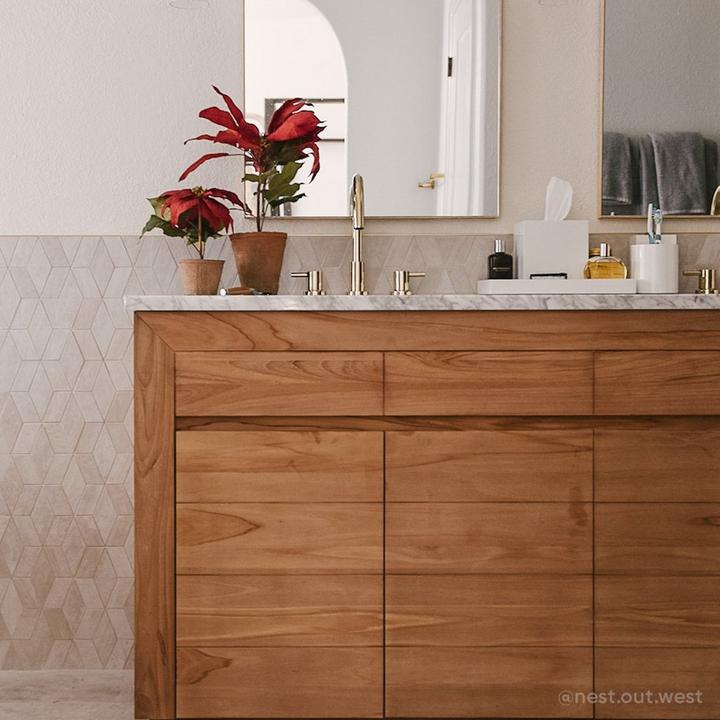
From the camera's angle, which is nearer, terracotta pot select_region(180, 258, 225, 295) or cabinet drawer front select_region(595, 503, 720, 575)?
cabinet drawer front select_region(595, 503, 720, 575)

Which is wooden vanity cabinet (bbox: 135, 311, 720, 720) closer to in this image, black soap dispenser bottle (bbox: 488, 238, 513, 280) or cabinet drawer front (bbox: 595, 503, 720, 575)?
cabinet drawer front (bbox: 595, 503, 720, 575)

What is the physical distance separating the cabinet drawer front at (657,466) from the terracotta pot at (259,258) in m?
0.82

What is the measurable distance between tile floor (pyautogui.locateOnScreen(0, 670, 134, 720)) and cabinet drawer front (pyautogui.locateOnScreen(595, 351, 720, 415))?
1.30 m

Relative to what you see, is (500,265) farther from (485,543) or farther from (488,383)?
(485,543)

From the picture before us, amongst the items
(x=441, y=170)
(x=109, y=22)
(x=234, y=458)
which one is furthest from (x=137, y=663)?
(x=109, y=22)

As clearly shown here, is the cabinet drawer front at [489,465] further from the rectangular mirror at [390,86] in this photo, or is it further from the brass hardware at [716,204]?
the brass hardware at [716,204]

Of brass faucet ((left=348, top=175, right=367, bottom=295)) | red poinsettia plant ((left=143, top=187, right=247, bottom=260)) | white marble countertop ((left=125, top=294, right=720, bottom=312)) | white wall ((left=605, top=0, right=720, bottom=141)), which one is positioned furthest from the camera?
white wall ((left=605, top=0, right=720, bottom=141))

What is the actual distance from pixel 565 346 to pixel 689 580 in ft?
1.71

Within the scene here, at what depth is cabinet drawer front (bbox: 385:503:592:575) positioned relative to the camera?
1696mm

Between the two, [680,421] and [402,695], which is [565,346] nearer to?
[680,421]

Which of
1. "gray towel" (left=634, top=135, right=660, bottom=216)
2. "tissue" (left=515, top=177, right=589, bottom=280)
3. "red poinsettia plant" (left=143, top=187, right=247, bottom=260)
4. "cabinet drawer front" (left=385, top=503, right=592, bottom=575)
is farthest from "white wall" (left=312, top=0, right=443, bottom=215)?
"cabinet drawer front" (left=385, top=503, right=592, bottom=575)

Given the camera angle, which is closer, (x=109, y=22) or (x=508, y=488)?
(x=508, y=488)

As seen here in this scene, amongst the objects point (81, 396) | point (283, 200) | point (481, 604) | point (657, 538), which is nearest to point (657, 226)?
point (657, 538)

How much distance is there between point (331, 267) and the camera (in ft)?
7.20
